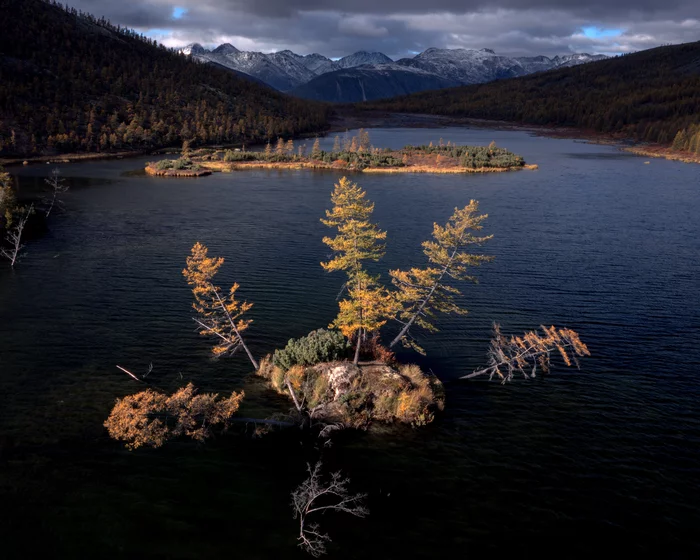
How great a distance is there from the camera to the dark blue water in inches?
869

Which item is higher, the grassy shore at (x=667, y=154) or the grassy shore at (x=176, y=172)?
the grassy shore at (x=667, y=154)

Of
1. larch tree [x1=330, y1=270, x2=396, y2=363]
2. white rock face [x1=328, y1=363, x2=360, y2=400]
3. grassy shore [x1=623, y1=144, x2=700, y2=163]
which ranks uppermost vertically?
grassy shore [x1=623, y1=144, x2=700, y2=163]

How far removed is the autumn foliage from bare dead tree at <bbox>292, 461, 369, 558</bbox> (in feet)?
23.8

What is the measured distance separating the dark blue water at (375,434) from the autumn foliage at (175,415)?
104 centimetres

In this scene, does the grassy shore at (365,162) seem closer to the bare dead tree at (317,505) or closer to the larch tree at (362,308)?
the larch tree at (362,308)

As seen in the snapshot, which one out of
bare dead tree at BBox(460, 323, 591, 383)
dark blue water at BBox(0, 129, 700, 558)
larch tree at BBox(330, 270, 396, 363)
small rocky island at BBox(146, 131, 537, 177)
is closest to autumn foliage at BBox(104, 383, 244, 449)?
dark blue water at BBox(0, 129, 700, 558)

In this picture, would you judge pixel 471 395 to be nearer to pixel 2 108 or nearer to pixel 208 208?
pixel 208 208

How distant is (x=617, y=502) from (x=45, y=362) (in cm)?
3809

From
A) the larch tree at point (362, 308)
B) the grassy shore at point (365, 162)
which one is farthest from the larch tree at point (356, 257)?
the grassy shore at point (365, 162)

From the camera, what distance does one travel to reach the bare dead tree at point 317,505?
68.6 ft

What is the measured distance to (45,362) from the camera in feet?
115

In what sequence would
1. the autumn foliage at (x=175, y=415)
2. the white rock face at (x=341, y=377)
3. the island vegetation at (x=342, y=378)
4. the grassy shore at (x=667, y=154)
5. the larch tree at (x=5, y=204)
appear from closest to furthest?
the autumn foliage at (x=175, y=415) → the island vegetation at (x=342, y=378) → the white rock face at (x=341, y=377) → the larch tree at (x=5, y=204) → the grassy shore at (x=667, y=154)

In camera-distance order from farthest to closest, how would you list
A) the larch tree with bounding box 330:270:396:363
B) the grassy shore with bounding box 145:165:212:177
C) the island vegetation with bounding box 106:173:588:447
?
the grassy shore with bounding box 145:165:212:177
the larch tree with bounding box 330:270:396:363
the island vegetation with bounding box 106:173:588:447

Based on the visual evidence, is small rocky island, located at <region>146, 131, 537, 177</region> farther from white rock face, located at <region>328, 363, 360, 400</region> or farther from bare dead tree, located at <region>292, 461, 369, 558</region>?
bare dead tree, located at <region>292, 461, 369, 558</region>
